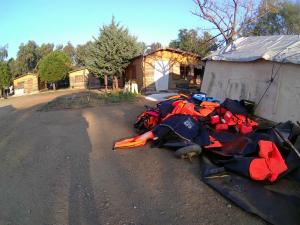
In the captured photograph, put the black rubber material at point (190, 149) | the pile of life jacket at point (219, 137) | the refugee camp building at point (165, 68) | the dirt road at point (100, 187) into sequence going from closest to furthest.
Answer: the dirt road at point (100, 187) < the pile of life jacket at point (219, 137) < the black rubber material at point (190, 149) < the refugee camp building at point (165, 68)

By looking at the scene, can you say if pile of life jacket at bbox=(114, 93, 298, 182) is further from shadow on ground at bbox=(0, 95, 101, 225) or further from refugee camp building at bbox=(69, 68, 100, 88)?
refugee camp building at bbox=(69, 68, 100, 88)

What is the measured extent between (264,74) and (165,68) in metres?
13.9

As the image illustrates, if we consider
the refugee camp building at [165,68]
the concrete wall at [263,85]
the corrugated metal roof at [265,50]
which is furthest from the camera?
the refugee camp building at [165,68]

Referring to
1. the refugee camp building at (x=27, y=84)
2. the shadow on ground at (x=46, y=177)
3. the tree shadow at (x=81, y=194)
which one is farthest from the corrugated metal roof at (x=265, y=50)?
the refugee camp building at (x=27, y=84)

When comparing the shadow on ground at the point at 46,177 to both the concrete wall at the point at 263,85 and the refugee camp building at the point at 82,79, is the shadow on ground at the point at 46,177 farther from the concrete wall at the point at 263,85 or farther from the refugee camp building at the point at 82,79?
the refugee camp building at the point at 82,79

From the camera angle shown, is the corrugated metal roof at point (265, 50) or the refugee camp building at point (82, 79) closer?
the corrugated metal roof at point (265, 50)

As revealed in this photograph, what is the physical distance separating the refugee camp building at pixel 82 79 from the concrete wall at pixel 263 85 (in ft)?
96.8

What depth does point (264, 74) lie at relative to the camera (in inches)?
439

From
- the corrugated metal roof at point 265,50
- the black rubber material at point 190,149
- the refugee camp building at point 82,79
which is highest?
the corrugated metal roof at point 265,50

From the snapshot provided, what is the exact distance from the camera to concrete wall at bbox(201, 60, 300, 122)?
9.52 meters

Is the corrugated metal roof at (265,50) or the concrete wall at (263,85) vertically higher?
the corrugated metal roof at (265,50)

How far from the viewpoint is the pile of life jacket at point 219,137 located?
5059 mm

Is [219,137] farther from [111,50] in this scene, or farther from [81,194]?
[111,50]

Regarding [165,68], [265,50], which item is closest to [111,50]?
[165,68]
